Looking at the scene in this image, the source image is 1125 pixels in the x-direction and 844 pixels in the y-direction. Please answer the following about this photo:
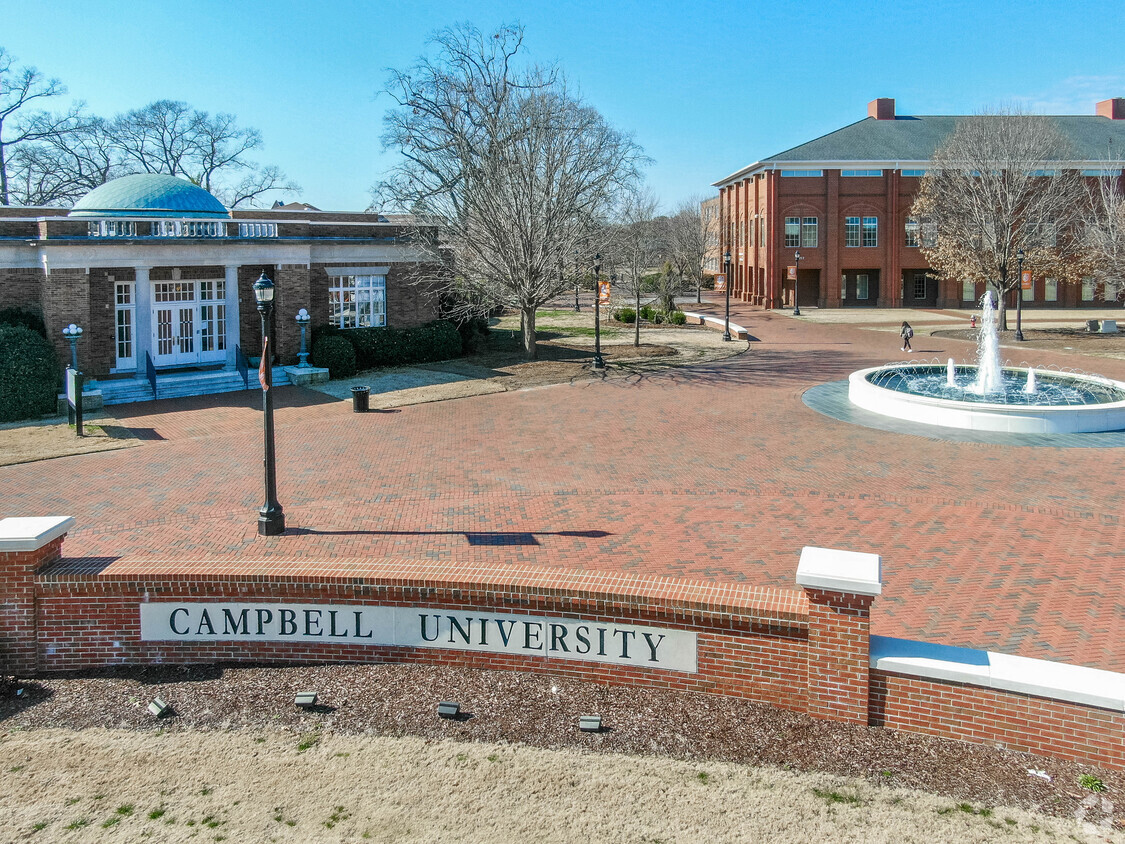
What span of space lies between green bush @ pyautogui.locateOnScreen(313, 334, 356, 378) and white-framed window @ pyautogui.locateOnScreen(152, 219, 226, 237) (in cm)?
446

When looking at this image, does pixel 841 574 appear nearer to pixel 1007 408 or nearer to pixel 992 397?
pixel 1007 408

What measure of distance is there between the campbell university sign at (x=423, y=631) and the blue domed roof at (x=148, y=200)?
24423 millimetres

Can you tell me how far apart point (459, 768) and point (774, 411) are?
672 inches

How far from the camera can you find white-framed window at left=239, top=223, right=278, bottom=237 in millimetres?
29359

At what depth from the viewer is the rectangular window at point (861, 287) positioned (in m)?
62.3

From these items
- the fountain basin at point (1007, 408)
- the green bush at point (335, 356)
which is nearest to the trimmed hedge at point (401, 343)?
the green bush at point (335, 356)

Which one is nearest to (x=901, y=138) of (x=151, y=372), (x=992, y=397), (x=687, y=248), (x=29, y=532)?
(x=687, y=248)

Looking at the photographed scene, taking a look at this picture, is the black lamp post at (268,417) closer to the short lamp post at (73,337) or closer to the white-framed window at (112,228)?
the short lamp post at (73,337)

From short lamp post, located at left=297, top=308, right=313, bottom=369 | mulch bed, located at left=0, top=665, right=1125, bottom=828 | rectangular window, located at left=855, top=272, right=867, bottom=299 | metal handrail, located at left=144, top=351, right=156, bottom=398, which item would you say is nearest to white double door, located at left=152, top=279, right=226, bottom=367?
metal handrail, located at left=144, top=351, right=156, bottom=398

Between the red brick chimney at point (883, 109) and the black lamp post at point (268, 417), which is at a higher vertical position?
the red brick chimney at point (883, 109)

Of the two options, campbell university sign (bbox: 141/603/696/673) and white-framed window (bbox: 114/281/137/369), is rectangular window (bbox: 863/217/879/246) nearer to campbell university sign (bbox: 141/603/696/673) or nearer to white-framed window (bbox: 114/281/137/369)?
white-framed window (bbox: 114/281/137/369)

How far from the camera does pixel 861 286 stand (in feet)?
205

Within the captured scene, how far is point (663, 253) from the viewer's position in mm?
67000

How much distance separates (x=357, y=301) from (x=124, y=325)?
25.9 feet
